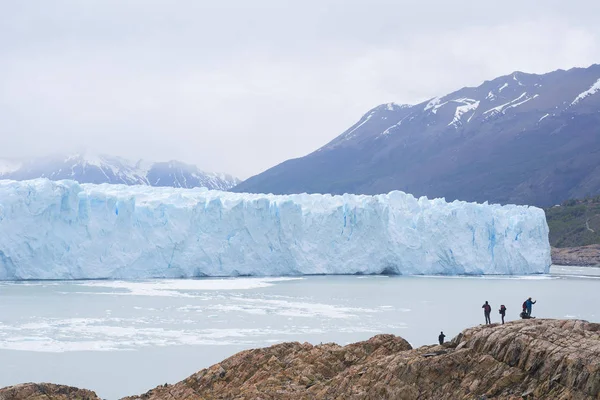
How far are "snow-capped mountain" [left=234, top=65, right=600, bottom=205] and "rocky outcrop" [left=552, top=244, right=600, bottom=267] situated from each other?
36035mm

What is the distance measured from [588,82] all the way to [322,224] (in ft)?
368

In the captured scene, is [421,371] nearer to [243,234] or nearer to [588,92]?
[243,234]

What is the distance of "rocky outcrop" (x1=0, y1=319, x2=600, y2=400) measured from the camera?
6238 mm

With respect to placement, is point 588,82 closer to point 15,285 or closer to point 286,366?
point 15,285

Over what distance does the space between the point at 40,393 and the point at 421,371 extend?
12.4 ft

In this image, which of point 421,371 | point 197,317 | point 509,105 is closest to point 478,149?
point 509,105

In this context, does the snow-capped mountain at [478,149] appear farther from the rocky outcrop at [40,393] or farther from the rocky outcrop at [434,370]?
the rocky outcrop at [40,393]

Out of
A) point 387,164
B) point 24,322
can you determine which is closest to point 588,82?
point 387,164

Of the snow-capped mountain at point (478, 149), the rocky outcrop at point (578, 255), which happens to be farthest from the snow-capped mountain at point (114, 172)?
the rocky outcrop at point (578, 255)

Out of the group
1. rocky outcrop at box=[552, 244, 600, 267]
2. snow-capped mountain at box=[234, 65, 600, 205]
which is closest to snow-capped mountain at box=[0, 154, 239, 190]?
snow-capped mountain at box=[234, 65, 600, 205]

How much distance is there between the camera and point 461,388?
670 cm

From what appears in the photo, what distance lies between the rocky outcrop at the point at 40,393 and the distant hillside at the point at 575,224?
51.1 m

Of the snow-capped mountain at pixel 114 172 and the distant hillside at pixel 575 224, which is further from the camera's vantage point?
the snow-capped mountain at pixel 114 172

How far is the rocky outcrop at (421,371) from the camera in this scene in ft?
20.5
